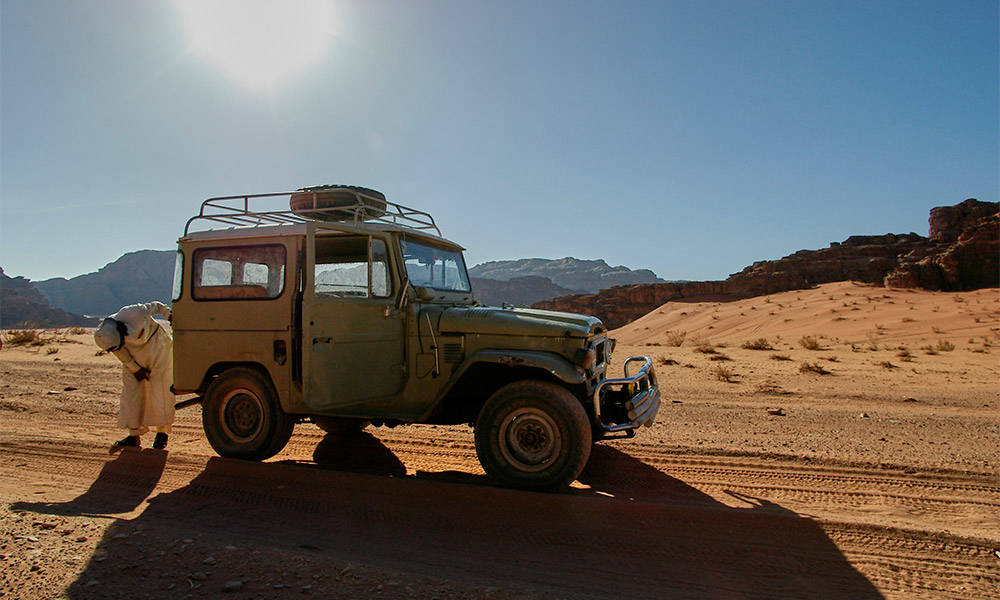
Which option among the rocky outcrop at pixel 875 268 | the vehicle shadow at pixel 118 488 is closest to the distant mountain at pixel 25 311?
the rocky outcrop at pixel 875 268

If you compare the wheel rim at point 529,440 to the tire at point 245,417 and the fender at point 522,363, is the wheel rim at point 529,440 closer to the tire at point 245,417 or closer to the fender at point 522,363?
the fender at point 522,363

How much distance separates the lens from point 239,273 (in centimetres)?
637

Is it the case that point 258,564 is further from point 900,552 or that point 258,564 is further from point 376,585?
point 900,552

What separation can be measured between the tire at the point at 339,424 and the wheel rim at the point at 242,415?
1.95ft

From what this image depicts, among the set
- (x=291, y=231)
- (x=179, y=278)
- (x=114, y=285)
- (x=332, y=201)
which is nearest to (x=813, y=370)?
(x=332, y=201)

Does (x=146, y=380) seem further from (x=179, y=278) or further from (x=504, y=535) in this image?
(x=504, y=535)

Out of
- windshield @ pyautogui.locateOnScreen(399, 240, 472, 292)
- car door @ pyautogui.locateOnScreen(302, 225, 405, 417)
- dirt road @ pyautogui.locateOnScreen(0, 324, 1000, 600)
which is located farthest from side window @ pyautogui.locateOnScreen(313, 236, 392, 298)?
dirt road @ pyautogui.locateOnScreen(0, 324, 1000, 600)

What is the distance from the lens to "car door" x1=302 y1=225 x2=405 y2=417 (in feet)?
18.3

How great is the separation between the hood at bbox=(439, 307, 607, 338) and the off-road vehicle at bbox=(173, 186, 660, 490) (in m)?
0.01

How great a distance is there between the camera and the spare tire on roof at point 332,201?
6363mm

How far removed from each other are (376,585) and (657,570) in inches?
A: 69.4

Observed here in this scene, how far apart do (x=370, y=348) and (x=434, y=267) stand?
1.24m

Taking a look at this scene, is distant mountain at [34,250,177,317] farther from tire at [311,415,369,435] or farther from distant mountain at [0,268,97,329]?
tire at [311,415,369,435]

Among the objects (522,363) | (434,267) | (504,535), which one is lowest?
(504,535)
